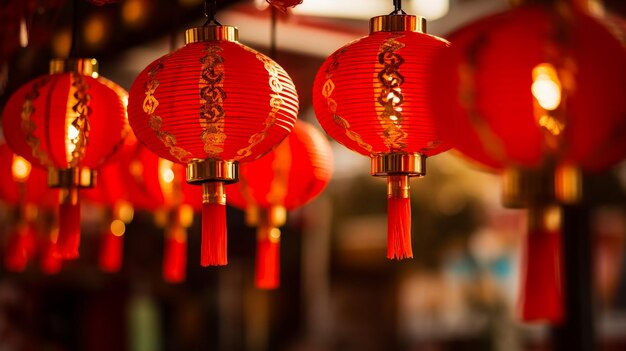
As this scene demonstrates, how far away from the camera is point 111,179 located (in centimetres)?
332

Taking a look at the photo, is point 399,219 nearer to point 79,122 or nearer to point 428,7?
point 79,122

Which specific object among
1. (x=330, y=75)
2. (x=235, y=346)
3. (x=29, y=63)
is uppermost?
(x=29, y=63)

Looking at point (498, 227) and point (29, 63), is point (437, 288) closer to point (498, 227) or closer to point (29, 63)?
point (498, 227)

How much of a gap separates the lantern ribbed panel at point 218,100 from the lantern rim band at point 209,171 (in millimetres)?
15

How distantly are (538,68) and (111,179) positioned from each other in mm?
2127

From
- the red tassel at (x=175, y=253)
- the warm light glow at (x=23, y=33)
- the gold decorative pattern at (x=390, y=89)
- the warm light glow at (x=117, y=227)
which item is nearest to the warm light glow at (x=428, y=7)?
the warm light glow at (x=117, y=227)

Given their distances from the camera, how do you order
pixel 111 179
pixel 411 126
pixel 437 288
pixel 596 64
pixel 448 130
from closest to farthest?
pixel 596 64, pixel 448 130, pixel 411 126, pixel 111 179, pixel 437 288

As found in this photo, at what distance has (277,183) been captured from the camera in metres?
2.75

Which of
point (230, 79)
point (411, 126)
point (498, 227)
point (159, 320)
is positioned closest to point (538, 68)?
point (411, 126)

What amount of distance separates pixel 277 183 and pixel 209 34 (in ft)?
2.42

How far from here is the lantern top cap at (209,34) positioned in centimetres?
210

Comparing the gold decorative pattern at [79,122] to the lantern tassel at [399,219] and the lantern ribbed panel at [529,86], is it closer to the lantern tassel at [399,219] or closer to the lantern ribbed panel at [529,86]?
the lantern tassel at [399,219]

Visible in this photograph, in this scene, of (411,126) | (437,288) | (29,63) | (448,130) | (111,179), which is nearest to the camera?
(448,130)

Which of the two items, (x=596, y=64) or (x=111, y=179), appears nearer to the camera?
(x=596, y=64)
